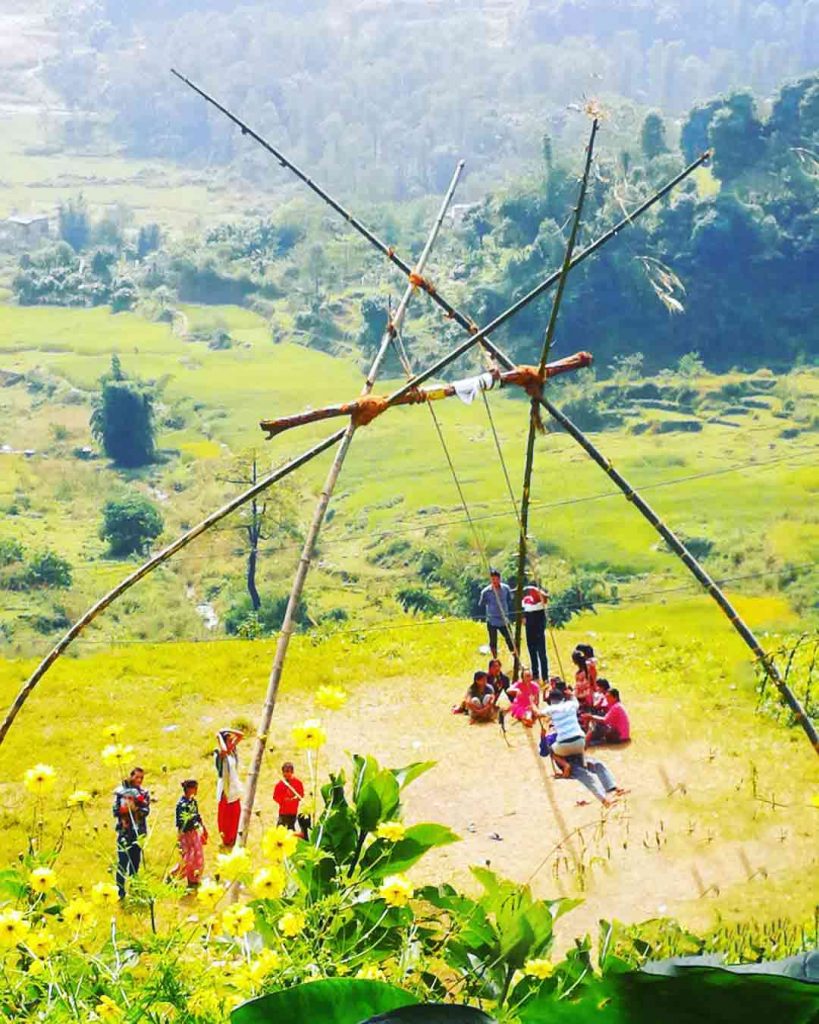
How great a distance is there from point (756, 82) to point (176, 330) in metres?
44.1

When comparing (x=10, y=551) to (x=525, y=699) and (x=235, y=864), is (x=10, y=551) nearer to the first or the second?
(x=525, y=699)

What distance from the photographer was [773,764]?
930cm

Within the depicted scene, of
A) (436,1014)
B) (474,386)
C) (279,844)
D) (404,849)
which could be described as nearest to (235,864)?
(279,844)

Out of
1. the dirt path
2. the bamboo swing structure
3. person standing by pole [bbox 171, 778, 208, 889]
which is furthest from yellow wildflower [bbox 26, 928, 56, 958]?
the dirt path

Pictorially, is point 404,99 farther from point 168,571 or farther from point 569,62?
point 168,571

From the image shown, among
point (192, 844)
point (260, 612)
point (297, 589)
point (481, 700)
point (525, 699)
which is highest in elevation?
point (297, 589)

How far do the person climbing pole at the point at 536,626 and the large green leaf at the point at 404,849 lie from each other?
6.26 meters

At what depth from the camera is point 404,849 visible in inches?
136

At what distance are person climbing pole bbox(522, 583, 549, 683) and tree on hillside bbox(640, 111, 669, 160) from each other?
37.7m

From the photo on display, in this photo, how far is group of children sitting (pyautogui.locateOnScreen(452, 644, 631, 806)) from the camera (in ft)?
28.8

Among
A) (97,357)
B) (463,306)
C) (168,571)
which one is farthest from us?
(97,357)

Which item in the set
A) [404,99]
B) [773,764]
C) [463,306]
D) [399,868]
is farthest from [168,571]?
[404,99]

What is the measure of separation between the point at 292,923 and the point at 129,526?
29777 mm

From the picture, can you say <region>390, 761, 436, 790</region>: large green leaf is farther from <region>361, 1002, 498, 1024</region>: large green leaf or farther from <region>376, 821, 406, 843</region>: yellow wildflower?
<region>361, 1002, 498, 1024</region>: large green leaf
